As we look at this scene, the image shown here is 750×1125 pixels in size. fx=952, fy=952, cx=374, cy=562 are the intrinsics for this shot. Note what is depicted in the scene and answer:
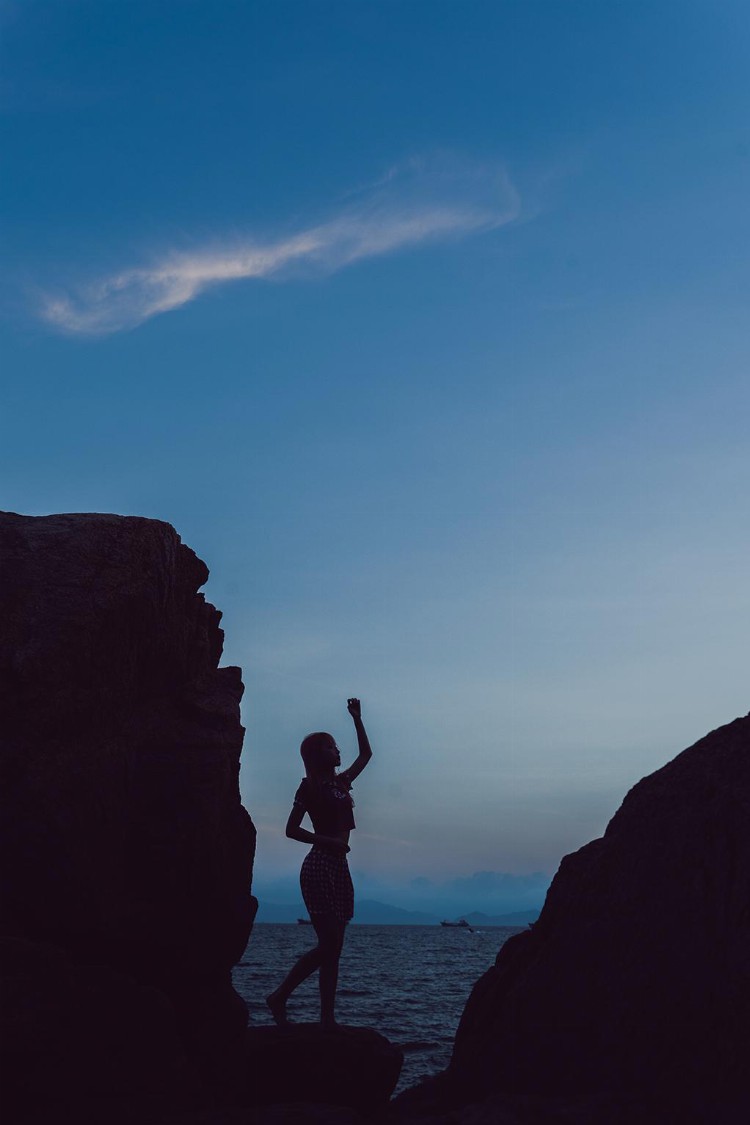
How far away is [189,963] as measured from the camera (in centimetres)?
830

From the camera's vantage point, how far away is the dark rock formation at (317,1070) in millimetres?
7891

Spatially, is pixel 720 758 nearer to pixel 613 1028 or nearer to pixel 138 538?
pixel 613 1028

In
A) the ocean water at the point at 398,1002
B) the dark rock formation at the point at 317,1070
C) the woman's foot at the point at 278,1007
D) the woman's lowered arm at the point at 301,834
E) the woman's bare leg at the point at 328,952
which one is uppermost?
the woman's lowered arm at the point at 301,834

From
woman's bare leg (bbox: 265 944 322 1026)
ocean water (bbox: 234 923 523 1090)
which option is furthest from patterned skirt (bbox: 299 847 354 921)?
ocean water (bbox: 234 923 523 1090)

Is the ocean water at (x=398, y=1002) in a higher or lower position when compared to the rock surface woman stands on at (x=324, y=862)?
lower

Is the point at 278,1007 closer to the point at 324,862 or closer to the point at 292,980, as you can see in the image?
the point at 292,980

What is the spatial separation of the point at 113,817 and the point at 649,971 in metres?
4.28

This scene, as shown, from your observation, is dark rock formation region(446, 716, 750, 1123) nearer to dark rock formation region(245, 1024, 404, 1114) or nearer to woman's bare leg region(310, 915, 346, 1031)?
dark rock formation region(245, 1024, 404, 1114)

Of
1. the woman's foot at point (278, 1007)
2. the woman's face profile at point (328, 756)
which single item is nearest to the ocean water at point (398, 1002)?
the woman's foot at point (278, 1007)

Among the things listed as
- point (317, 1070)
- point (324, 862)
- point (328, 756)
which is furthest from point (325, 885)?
point (317, 1070)

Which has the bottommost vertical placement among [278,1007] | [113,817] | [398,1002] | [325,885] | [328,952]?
[398,1002]

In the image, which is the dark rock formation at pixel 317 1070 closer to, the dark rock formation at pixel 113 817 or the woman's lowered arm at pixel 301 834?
the dark rock formation at pixel 113 817

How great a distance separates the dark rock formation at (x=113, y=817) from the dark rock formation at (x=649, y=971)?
8.14 feet

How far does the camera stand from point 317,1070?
7.93 m
